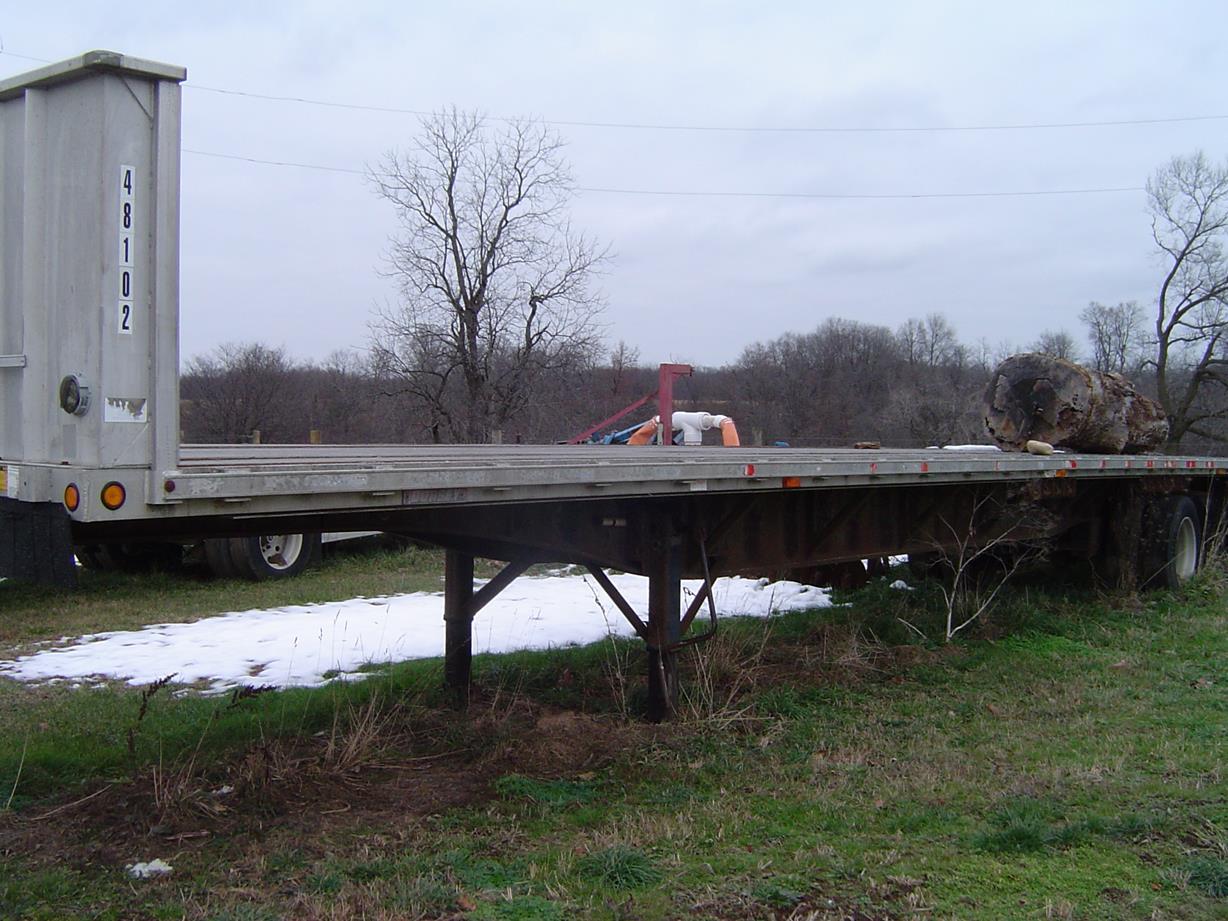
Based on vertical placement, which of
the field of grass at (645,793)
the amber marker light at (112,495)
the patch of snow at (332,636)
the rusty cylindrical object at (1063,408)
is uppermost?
the rusty cylindrical object at (1063,408)

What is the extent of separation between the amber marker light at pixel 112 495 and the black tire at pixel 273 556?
9.36 metres

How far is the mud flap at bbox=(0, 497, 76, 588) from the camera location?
3.35 m

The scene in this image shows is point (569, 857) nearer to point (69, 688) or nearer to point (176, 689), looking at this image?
point (176, 689)

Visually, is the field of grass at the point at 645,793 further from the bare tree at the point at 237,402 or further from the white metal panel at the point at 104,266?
the bare tree at the point at 237,402

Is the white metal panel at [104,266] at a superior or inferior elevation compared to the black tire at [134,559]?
superior

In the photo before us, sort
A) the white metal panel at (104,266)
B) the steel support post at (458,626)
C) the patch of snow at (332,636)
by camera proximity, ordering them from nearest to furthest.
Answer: the white metal panel at (104,266) < the steel support post at (458,626) < the patch of snow at (332,636)

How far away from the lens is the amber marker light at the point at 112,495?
3295 millimetres

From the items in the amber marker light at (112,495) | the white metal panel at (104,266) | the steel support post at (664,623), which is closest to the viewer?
the amber marker light at (112,495)

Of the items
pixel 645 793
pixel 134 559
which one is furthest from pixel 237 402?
pixel 645 793

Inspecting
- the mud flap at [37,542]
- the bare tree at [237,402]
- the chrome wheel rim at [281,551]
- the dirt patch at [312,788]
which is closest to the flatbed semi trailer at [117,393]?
the mud flap at [37,542]

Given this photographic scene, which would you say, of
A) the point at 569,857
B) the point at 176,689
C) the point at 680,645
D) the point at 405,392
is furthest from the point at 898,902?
the point at 405,392

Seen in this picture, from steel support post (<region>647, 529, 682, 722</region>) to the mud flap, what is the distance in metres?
3.53

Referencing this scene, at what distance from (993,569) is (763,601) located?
2660 mm

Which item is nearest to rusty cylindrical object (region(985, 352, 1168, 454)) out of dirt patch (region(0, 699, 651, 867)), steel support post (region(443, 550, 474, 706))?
dirt patch (region(0, 699, 651, 867))
